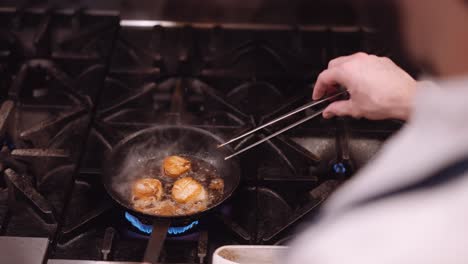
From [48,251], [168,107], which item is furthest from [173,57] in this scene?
[48,251]

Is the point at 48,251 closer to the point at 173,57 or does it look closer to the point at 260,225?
the point at 260,225

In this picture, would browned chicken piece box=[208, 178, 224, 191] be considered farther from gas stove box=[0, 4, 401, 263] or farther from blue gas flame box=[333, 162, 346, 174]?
blue gas flame box=[333, 162, 346, 174]

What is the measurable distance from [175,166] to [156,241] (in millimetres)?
238

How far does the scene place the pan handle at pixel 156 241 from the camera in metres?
1.00

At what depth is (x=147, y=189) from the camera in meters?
1.16

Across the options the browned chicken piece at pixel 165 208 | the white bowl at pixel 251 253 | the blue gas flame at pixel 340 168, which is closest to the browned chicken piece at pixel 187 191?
the browned chicken piece at pixel 165 208

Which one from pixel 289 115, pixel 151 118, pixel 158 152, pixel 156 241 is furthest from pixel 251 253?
pixel 151 118

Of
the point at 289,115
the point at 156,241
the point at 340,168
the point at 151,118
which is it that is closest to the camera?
the point at 156,241

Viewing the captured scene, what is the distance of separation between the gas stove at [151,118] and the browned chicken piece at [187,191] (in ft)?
0.20

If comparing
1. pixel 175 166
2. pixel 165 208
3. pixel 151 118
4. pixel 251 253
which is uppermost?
pixel 151 118

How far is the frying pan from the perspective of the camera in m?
1.22

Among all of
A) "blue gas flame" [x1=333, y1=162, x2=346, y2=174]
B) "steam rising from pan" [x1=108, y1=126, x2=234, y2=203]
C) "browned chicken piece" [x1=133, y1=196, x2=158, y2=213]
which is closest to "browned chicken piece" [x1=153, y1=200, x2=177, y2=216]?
"browned chicken piece" [x1=133, y1=196, x2=158, y2=213]

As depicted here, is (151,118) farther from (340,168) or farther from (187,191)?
(340,168)

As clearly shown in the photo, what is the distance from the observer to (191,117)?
54.6 inches
